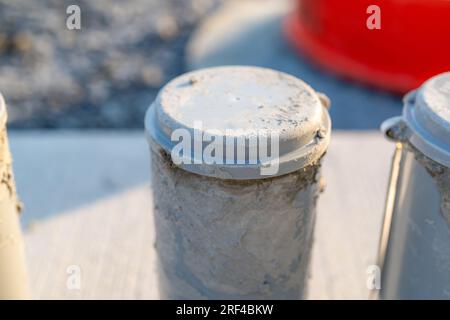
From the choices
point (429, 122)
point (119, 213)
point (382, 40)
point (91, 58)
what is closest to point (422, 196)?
point (429, 122)

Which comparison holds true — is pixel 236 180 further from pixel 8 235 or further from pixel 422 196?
pixel 8 235

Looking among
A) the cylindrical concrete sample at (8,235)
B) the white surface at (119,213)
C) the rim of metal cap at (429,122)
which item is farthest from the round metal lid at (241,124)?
the white surface at (119,213)

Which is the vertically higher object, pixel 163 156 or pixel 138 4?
pixel 163 156

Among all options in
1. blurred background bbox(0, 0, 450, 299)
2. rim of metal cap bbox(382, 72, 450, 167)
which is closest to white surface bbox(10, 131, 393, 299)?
blurred background bbox(0, 0, 450, 299)

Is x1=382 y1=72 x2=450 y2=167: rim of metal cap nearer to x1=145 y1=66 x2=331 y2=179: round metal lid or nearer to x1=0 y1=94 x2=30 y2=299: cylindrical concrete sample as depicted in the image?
x1=145 y1=66 x2=331 y2=179: round metal lid

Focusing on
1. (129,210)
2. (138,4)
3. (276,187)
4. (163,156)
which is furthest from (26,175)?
(138,4)

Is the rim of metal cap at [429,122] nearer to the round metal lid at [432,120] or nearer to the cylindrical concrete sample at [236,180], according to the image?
the round metal lid at [432,120]

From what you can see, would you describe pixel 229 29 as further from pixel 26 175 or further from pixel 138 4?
pixel 26 175
